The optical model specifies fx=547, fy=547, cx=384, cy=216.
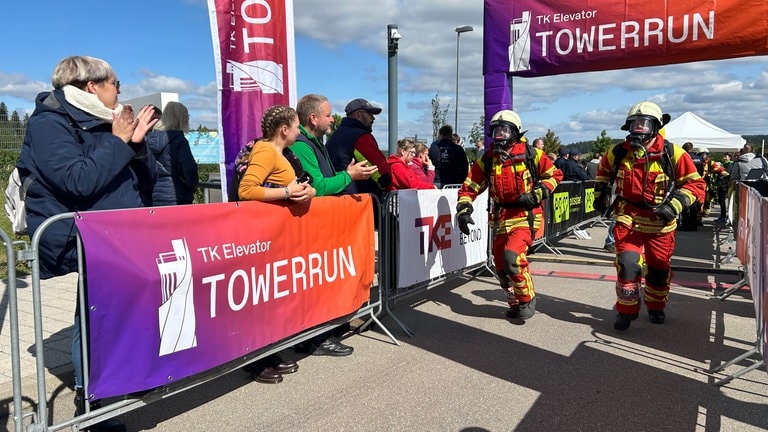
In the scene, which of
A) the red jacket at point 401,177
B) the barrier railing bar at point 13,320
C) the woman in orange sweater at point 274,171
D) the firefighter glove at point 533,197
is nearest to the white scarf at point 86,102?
the barrier railing bar at point 13,320

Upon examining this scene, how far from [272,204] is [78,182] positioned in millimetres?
1196

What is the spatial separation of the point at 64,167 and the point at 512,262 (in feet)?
12.9

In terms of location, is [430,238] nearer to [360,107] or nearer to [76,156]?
[360,107]

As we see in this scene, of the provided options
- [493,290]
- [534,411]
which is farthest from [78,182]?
[493,290]

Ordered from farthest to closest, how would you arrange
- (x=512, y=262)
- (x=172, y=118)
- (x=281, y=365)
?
(x=512, y=262) < (x=172, y=118) < (x=281, y=365)

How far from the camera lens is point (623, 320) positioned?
5.11 m

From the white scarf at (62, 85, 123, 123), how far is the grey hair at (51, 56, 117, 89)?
7cm

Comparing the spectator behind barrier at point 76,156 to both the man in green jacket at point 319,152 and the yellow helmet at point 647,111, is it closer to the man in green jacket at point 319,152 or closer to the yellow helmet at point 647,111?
the man in green jacket at point 319,152

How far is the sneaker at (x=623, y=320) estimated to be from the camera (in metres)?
5.10

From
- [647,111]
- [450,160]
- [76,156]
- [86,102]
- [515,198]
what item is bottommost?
[515,198]

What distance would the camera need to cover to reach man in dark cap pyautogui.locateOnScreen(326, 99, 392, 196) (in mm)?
4844

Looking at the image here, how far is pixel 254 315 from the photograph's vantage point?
11.6ft

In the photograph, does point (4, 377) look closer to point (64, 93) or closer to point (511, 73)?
point (64, 93)

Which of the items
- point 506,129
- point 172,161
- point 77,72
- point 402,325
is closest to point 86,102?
point 77,72
